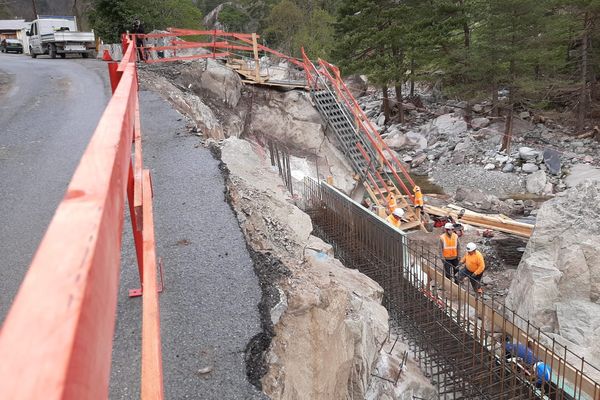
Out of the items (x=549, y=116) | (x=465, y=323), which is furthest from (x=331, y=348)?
(x=549, y=116)

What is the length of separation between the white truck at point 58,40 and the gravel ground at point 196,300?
18.3 meters

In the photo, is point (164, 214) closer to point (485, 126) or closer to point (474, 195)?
point (474, 195)

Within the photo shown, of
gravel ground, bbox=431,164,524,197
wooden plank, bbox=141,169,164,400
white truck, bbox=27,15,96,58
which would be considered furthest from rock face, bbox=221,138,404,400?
white truck, bbox=27,15,96,58

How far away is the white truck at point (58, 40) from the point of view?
69.8 feet

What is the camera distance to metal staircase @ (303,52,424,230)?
46.3 ft

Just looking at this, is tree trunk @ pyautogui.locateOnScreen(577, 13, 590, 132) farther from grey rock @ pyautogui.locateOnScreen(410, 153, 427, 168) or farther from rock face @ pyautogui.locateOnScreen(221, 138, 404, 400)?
rock face @ pyautogui.locateOnScreen(221, 138, 404, 400)

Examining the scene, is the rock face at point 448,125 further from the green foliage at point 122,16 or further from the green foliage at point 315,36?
the green foliage at point 122,16

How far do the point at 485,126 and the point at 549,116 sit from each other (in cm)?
294

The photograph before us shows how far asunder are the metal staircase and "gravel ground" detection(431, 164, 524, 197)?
237 inches

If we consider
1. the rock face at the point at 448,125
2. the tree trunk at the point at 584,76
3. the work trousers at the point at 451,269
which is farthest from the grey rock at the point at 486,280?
the rock face at the point at 448,125

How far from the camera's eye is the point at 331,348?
3834 millimetres

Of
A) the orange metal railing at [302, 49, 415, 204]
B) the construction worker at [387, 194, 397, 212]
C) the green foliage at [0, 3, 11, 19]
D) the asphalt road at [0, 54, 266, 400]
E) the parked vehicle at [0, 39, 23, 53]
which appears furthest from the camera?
the green foliage at [0, 3, 11, 19]

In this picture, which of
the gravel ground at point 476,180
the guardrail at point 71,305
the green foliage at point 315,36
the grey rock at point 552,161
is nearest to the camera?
the guardrail at point 71,305

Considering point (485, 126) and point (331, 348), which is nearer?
point (331, 348)
